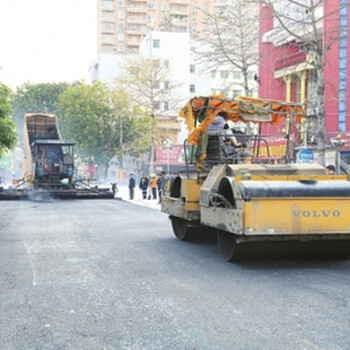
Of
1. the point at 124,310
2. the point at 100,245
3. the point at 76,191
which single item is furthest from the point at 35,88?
the point at 124,310

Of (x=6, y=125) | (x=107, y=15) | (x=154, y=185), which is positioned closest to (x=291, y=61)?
(x=154, y=185)

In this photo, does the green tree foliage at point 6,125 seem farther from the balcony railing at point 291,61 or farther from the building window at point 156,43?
the building window at point 156,43

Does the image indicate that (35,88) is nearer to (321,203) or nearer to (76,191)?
(76,191)

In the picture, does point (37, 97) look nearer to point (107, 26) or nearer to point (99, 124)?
point (99, 124)

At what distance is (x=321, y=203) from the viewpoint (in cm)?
734

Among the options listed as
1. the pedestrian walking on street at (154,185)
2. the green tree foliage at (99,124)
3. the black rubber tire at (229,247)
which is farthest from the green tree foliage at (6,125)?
the green tree foliage at (99,124)

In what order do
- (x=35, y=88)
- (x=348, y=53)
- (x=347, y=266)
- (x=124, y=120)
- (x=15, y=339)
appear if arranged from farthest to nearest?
(x=35, y=88) → (x=124, y=120) → (x=348, y=53) → (x=347, y=266) → (x=15, y=339)

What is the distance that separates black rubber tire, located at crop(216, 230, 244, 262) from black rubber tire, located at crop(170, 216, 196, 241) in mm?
1881

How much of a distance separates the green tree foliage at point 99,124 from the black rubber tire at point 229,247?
46.0 metres

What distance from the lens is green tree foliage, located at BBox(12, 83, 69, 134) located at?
210 ft

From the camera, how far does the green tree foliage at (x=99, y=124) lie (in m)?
55.1

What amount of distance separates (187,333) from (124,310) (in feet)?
3.22

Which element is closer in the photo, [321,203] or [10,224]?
[321,203]

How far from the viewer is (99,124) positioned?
55406 millimetres
